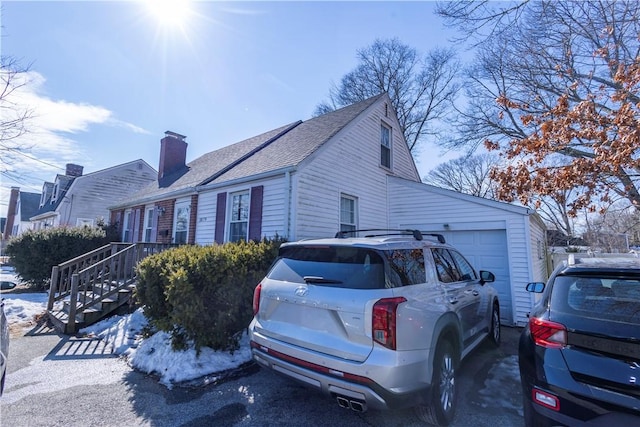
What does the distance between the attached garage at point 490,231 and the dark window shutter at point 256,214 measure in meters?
4.87

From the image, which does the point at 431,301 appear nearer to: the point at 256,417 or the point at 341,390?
the point at 341,390

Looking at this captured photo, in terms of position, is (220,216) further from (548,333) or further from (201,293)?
(548,333)

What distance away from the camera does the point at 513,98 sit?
12086mm

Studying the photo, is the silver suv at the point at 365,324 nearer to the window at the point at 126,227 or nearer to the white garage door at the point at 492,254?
the white garage door at the point at 492,254

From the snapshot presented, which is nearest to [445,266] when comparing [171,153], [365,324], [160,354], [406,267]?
[406,267]

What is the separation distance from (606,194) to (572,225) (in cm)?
2348

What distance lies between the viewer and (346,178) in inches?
356

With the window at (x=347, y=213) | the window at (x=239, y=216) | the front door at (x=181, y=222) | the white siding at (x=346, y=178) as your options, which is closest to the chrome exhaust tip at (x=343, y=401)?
the white siding at (x=346, y=178)

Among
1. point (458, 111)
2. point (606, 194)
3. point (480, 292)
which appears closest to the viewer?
point (480, 292)

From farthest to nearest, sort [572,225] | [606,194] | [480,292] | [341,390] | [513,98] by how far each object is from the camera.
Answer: [572,225]
[513,98]
[606,194]
[480,292]
[341,390]

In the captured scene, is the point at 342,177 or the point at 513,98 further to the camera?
the point at 513,98

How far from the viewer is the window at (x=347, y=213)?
29.8 ft

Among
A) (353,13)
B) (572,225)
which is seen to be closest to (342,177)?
(353,13)

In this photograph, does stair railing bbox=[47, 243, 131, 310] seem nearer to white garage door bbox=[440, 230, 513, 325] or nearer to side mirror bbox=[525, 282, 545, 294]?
side mirror bbox=[525, 282, 545, 294]
